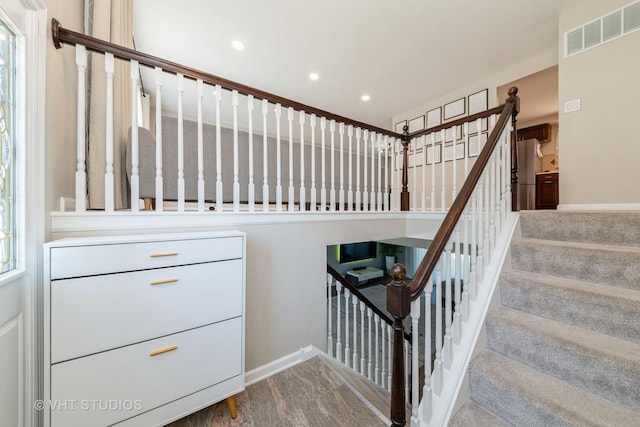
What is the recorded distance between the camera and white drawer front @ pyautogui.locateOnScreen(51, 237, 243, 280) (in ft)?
3.30

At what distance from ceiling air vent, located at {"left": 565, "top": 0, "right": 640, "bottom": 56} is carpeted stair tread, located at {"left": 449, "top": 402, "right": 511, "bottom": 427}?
149 inches

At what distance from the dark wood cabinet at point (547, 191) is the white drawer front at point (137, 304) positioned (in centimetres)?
553

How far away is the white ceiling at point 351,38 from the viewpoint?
265cm

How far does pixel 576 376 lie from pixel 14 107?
257 cm

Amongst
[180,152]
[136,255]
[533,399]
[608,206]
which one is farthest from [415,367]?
[608,206]

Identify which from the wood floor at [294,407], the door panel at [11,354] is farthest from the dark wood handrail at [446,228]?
the door panel at [11,354]

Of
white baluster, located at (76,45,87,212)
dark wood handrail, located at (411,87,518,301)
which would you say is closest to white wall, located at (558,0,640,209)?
dark wood handrail, located at (411,87,518,301)

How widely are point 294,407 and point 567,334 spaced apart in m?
1.51

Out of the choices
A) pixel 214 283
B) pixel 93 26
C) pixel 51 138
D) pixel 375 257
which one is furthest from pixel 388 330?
pixel 375 257

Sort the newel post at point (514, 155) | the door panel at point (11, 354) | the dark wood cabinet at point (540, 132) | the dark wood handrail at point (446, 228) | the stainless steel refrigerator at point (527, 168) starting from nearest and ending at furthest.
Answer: the door panel at point (11, 354)
the dark wood handrail at point (446, 228)
the newel post at point (514, 155)
the stainless steel refrigerator at point (527, 168)
the dark wood cabinet at point (540, 132)

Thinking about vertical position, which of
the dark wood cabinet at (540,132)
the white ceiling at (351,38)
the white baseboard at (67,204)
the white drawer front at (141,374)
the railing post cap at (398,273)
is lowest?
the white drawer front at (141,374)

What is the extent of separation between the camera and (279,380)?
1768 mm

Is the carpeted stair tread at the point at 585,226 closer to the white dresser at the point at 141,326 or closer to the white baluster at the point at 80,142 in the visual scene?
the white dresser at the point at 141,326

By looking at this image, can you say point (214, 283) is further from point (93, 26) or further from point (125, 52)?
point (93, 26)
